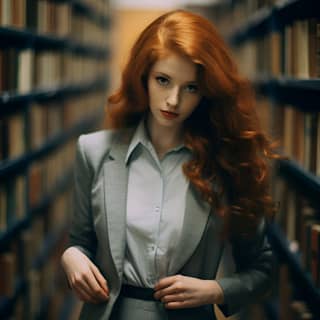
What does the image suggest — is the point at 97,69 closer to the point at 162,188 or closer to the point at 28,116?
the point at 28,116

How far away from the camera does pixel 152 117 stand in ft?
5.28

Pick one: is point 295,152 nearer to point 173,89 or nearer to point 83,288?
point 173,89

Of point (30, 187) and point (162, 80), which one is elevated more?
point (162, 80)

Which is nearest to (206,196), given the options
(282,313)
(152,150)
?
(152,150)

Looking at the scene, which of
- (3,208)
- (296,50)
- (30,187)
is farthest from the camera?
(30,187)

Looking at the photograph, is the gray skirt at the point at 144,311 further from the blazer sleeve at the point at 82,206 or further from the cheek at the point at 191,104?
the cheek at the point at 191,104

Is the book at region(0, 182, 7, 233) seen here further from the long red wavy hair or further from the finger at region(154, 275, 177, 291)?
the finger at region(154, 275, 177, 291)

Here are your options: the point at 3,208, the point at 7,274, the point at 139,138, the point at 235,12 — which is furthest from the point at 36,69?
the point at 235,12

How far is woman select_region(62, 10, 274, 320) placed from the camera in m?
1.45

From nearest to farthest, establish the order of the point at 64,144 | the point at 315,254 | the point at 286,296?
the point at 315,254
the point at 286,296
the point at 64,144

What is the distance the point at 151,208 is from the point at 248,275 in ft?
1.03

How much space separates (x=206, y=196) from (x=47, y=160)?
2474 millimetres

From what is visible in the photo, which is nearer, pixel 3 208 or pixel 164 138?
pixel 164 138

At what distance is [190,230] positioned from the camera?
147 cm
